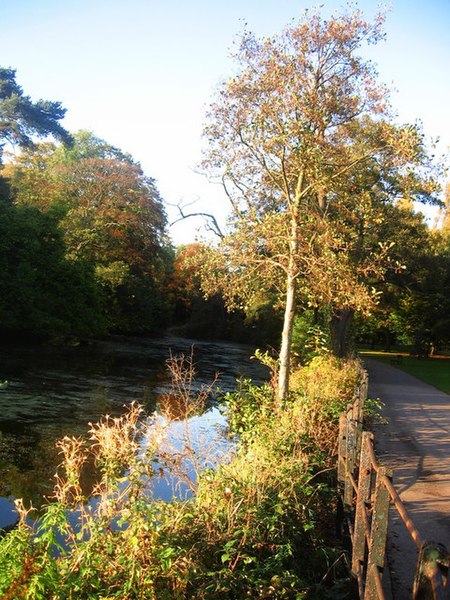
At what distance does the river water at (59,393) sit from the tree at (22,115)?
15.6m

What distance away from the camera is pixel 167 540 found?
4.64 m

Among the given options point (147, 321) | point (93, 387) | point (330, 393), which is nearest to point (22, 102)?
point (147, 321)

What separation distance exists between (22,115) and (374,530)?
4000 cm

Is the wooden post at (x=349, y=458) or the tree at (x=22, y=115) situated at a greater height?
the tree at (x=22, y=115)

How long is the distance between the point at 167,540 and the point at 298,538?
1.65 metres

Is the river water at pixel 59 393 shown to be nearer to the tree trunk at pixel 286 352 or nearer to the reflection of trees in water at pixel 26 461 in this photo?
the reflection of trees in water at pixel 26 461

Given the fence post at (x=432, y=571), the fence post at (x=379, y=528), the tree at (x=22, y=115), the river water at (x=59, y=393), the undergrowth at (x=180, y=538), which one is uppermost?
the tree at (x=22, y=115)

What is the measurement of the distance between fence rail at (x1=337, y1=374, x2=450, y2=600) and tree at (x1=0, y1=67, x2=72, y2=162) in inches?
1459

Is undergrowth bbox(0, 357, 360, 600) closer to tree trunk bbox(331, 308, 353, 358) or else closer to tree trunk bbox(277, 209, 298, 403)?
tree trunk bbox(277, 209, 298, 403)

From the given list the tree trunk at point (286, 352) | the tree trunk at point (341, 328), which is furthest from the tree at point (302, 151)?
the tree trunk at point (341, 328)

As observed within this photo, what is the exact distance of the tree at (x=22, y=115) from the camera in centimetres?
3781

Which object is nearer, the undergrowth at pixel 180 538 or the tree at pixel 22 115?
the undergrowth at pixel 180 538

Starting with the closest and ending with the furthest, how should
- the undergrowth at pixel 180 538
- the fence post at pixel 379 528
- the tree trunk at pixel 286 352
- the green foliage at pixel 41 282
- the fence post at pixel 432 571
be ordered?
the fence post at pixel 432 571, the fence post at pixel 379 528, the undergrowth at pixel 180 538, the tree trunk at pixel 286 352, the green foliage at pixel 41 282

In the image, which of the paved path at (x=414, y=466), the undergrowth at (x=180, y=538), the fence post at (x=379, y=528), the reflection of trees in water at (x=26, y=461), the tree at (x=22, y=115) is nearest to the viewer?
the fence post at (x=379, y=528)
